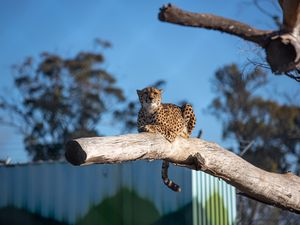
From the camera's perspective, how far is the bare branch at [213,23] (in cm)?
474

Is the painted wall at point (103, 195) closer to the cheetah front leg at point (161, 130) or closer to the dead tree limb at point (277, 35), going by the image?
the cheetah front leg at point (161, 130)

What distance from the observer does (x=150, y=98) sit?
8.30 metres

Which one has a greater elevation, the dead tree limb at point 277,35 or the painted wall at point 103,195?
the dead tree limb at point 277,35

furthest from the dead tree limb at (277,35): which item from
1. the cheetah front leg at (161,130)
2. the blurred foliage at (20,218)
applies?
the blurred foliage at (20,218)

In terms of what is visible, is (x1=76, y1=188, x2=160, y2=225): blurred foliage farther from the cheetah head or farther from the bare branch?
the bare branch

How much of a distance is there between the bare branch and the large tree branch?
55.4 inches

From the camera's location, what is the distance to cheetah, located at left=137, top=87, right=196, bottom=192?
7.54 meters

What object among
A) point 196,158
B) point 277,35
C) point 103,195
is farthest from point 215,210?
point 277,35

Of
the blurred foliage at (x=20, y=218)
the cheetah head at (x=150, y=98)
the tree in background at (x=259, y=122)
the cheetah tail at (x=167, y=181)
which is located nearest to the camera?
the cheetah tail at (x=167, y=181)

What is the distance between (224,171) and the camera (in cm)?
696

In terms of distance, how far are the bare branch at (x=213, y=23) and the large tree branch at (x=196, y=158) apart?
1.41 meters

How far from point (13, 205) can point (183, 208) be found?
444 cm

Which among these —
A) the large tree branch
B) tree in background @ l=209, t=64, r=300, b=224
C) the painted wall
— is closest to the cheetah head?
the large tree branch

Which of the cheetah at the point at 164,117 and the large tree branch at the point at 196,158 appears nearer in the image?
the large tree branch at the point at 196,158
